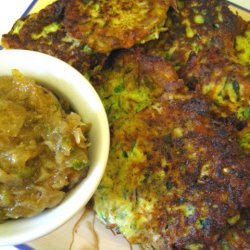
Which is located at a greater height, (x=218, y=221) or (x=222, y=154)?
(x=222, y=154)

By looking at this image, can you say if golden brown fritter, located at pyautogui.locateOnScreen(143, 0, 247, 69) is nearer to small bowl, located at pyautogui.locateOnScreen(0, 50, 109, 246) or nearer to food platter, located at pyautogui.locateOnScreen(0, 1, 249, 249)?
small bowl, located at pyautogui.locateOnScreen(0, 50, 109, 246)

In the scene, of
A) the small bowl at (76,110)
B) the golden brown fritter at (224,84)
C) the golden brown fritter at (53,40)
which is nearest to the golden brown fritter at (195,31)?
the golden brown fritter at (224,84)

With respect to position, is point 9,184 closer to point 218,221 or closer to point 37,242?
point 37,242

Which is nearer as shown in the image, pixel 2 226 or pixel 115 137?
pixel 2 226

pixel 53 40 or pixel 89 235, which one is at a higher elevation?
pixel 53 40

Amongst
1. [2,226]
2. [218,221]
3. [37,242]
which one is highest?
[2,226]

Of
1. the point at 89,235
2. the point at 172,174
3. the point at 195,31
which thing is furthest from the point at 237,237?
the point at 195,31

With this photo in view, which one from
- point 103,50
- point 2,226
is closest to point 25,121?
point 2,226

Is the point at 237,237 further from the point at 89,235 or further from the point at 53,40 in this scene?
the point at 53,40
